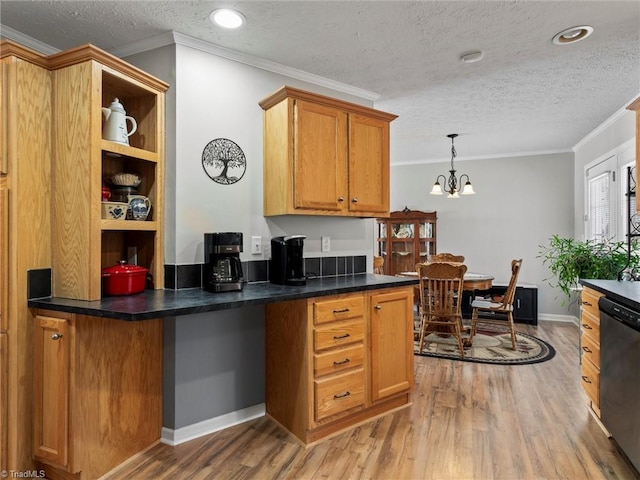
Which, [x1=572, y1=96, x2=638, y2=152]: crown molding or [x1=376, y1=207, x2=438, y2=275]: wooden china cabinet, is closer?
[x1=572, y1=96, x2=638, y2=152]: crown molding

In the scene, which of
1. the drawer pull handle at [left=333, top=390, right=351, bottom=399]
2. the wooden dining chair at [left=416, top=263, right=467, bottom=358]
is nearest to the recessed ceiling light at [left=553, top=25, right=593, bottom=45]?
the wooden dining chair at [left=416, top=263, right=467, bottom=358]

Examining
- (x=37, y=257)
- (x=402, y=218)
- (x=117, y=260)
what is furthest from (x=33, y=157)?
(x=402, y=218)

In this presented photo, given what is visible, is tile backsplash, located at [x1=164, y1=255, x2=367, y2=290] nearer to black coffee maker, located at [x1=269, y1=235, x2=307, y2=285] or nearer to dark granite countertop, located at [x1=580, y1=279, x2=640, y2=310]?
black coffee maker, located at [x1=269, y1=235, x2=307, y2=285]

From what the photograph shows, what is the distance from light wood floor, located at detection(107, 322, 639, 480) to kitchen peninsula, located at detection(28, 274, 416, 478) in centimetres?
15

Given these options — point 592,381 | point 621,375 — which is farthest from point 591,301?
point 621,375

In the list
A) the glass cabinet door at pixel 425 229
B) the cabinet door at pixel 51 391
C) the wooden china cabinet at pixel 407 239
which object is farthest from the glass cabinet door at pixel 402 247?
the cabinet door at pixel 51 391

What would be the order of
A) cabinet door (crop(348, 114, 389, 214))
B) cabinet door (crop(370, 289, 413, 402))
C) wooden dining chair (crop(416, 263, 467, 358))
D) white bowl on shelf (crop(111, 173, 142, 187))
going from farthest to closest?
1. wooden dining chair (crop(416, 263, 467, 358))
2. cabinet door (crop(348, 114, 389, 214))
3. cabinet door (crop(370, 289, 413, 402))
4. white bowl on shelf (crop(111, 173, 142, 187))

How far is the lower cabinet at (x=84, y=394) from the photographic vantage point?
6.22 ft

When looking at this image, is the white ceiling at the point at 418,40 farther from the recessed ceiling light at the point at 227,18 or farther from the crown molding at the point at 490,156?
the crown molding at the point at 490,156

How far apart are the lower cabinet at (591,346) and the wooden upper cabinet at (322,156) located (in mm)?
1527

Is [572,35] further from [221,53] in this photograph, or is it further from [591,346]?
[221,53]

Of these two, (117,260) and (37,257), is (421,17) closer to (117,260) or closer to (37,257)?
(117,260)

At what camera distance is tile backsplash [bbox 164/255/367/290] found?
7.91ft

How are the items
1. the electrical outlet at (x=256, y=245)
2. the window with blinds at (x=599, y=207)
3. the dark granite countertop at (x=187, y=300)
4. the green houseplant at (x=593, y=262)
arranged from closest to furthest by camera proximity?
the dark granite countertop at (x=187, y=300) → the electrical outlet at (x=256, y=245) → the green houseplant at (x=593, y=262) → the window with blinds at (x=599, y=207)
